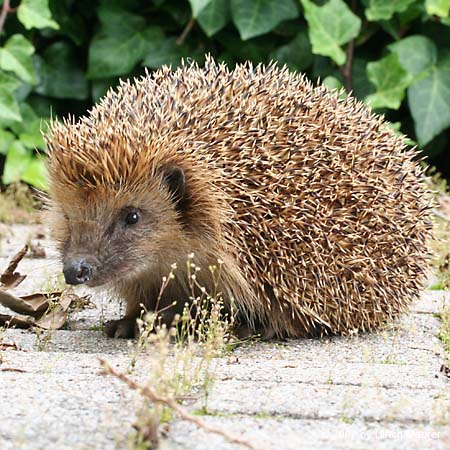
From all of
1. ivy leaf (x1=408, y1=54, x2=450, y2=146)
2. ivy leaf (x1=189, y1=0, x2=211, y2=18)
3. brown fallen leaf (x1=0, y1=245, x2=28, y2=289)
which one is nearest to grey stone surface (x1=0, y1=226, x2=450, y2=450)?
brown fallen leaf (x1=0, y1=245, x2=28, y2=289)

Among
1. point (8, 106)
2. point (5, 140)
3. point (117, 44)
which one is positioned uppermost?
point (117, 44)

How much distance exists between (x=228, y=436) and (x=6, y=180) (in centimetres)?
658

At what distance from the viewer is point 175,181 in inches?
180

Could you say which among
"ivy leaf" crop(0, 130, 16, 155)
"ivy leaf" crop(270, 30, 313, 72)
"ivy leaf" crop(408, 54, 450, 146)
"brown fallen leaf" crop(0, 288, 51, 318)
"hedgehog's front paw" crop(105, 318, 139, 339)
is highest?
"ivy leaf" crop(270, 30, 313, 72)

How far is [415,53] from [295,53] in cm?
116

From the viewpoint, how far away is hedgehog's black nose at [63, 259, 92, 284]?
4250 mm

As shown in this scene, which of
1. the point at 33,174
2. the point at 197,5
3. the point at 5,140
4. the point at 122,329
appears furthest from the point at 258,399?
the point at 5,140

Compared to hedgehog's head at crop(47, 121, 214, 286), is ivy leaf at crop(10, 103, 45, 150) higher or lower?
higher

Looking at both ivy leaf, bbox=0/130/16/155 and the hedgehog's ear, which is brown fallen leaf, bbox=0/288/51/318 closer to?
the hedgehog's ear

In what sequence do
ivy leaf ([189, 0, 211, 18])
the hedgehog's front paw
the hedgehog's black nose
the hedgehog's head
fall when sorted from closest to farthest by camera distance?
the hedgehog's black nose, the hedgehog's head, the hedgehog's front paw, ivy leaf ([189, 0, 211, 18])

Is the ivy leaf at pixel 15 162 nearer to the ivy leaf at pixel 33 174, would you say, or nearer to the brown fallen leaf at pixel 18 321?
the ivy leaf at pixel 33 174

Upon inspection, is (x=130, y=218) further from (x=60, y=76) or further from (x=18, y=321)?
(x=60, y=76)

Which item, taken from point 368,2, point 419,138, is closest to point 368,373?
point 419,138

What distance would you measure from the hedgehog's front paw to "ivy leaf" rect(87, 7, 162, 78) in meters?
4.68
